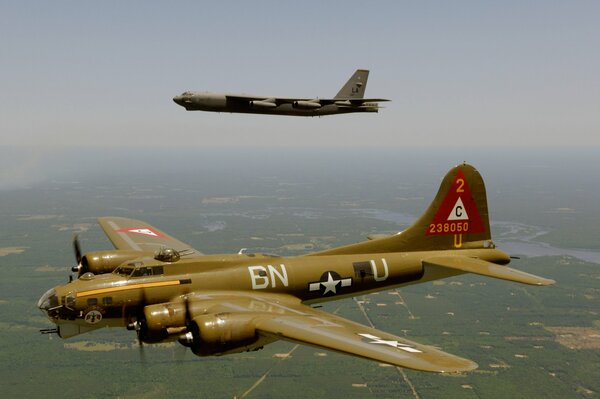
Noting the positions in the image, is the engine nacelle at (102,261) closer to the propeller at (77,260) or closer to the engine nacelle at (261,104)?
the propeller at (77,260)

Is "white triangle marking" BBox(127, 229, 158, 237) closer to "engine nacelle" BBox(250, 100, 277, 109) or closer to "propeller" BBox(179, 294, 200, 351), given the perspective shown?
"propeller" BBox(179, 294, 200, 351)

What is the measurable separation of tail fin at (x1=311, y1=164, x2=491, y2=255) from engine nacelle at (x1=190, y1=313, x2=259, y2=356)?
12.0m

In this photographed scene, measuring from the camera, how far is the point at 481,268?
93.3 feet

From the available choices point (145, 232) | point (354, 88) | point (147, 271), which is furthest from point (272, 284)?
point (354, 88)

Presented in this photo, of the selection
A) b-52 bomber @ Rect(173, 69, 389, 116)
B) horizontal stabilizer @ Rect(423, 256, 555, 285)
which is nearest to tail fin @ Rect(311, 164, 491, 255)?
horizontal stabilizer @ Rect(423, 256, 555, 285)

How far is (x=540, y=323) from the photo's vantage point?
164375 millimetres

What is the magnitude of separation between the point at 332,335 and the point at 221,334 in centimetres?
419

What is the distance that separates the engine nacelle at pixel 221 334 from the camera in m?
19.1

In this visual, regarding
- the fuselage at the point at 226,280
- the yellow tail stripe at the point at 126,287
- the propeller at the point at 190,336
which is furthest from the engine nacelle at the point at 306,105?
the propeller at the point at 190,336

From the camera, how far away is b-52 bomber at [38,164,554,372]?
19.2m

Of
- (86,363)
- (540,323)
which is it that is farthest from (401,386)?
(86,363)

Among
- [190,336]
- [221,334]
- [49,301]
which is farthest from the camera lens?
[49,301]

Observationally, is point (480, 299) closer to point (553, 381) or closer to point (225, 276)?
point (553, 381)

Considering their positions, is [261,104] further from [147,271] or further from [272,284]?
[147,271]
